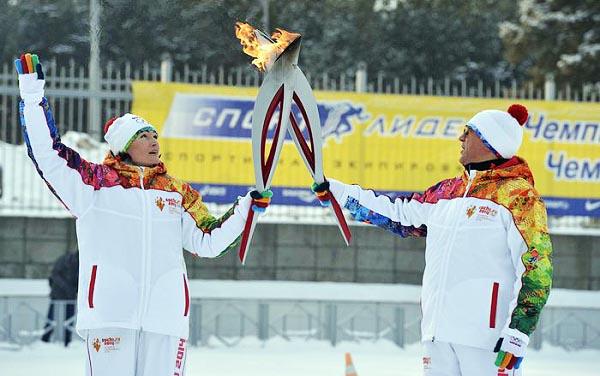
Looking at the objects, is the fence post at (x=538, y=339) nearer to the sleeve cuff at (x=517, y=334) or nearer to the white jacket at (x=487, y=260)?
the white jacket at (x=487, y=260)

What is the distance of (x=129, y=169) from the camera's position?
5172 mm

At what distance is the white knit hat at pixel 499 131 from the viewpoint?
501 cm

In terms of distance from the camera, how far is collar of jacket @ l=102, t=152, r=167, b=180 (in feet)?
17.0

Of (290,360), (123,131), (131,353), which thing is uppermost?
(123,131)

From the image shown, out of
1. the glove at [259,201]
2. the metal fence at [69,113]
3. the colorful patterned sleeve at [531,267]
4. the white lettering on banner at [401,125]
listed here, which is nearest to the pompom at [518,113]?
the colorful patterned sleeve at [531,267]

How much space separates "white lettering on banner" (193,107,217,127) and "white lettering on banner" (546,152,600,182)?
11.7 feet

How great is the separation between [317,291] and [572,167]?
301 cm

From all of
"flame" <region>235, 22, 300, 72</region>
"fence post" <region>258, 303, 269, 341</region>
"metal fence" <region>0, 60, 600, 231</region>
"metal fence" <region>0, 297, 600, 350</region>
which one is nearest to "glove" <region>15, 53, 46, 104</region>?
"flame" <region>235, 22, 300, 72</region>

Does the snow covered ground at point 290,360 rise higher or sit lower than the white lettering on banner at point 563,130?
lower

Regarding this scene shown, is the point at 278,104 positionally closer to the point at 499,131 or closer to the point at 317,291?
the point at 499,131

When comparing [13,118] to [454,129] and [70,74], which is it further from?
[454,129]

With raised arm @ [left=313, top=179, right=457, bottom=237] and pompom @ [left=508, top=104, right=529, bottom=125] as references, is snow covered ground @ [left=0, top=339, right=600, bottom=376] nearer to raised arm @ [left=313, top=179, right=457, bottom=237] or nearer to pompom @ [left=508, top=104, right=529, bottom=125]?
raised arm @ [left=313, top=179, right=457, bottom=237]

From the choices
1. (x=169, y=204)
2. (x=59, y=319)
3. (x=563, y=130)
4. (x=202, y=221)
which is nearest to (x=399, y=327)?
(x=59, y=319)

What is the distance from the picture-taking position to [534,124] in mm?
13102
